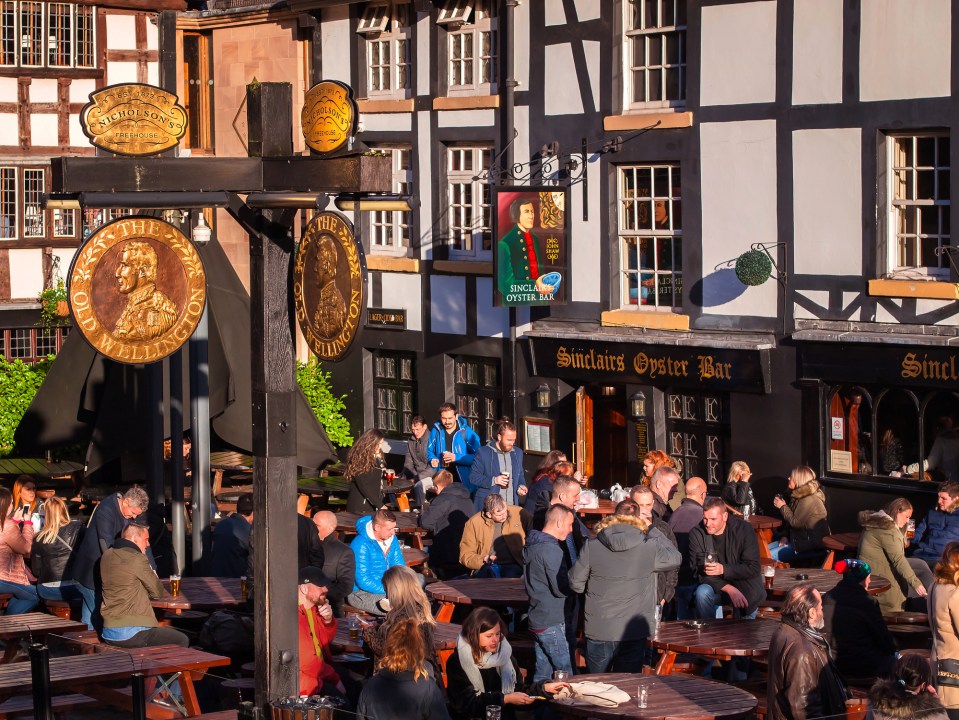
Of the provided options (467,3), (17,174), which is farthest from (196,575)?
(17,174)

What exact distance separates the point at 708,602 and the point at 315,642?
3.60 m

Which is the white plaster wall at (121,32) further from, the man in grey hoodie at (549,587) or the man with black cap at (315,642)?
the man in grey hoodie at (549,587)

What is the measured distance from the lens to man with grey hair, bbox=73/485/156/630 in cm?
1339

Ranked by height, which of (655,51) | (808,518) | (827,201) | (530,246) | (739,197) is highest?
(655,51)

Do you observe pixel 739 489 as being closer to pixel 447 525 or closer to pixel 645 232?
pixel 447 525

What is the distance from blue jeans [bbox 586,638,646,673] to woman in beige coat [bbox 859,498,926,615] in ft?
9.12

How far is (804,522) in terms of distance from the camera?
16641mm

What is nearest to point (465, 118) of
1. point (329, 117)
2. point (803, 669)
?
point (329, 117)

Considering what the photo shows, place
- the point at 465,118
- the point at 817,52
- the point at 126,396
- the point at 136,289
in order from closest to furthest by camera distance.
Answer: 1. the point at 136,289
2. the point at 126,396
3. the point at 817,52
4. the point at 465,118

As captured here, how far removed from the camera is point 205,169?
907cm

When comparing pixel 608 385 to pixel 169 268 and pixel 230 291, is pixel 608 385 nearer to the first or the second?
pixel 230 291

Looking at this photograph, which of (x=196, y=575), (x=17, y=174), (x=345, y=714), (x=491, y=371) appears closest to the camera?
(x=345, y=714)

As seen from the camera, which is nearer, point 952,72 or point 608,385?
point 952,72

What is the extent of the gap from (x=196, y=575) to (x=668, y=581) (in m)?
5.08
